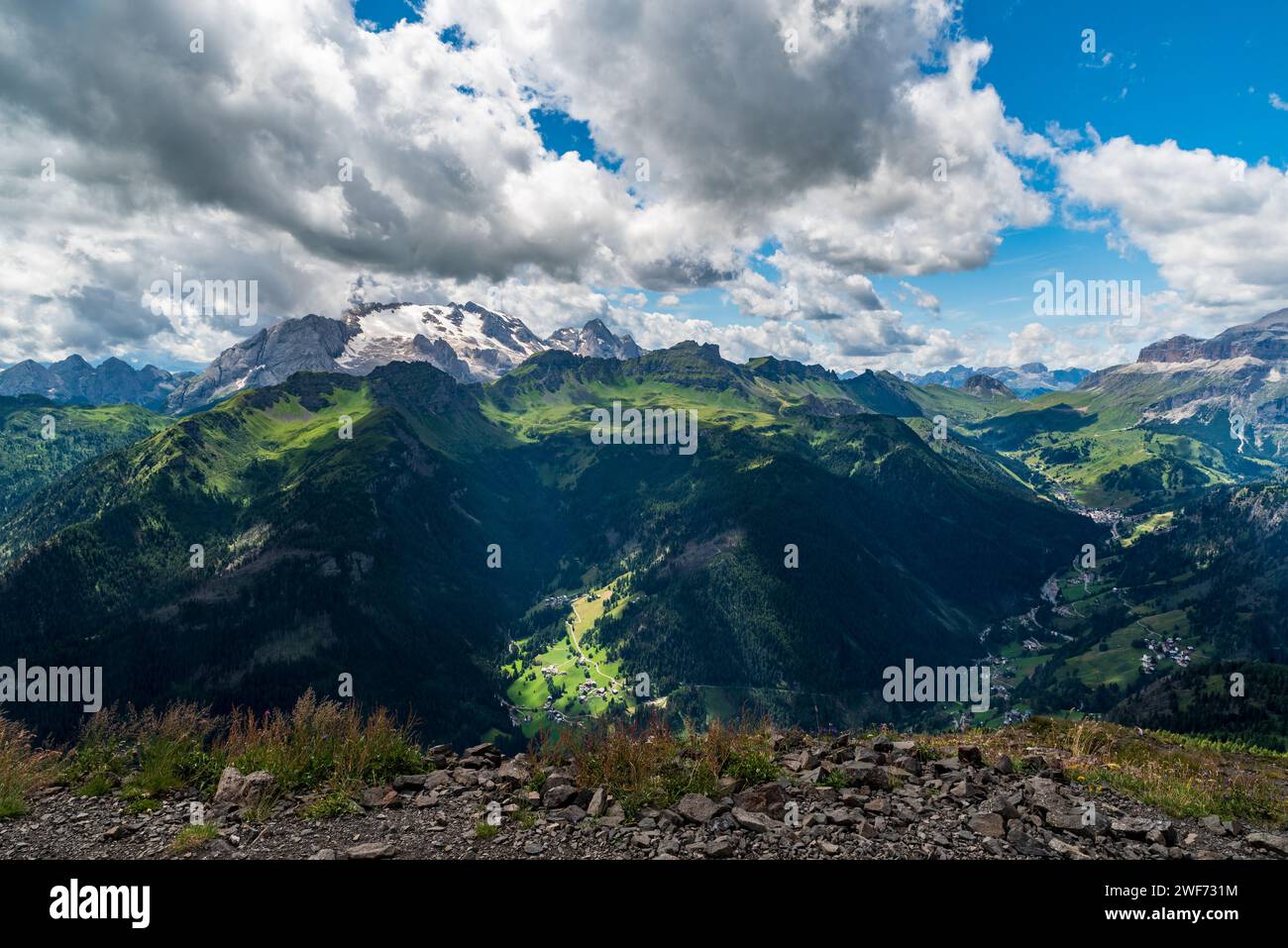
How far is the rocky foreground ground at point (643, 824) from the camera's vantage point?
10773mm

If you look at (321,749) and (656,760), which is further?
(321,749)

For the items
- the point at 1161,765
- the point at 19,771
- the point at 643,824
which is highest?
the point at 19,771

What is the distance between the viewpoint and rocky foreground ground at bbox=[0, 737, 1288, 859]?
35.3 ft

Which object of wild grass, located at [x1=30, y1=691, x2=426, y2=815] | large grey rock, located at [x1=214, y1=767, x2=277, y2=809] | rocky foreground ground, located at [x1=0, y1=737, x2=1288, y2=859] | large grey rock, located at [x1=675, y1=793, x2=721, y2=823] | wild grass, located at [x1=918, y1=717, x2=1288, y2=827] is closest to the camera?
rocky foreground ground, located at [x1=0, y1=737, x2=1288, y2=859]

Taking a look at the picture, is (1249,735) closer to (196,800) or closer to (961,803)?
(961,803)

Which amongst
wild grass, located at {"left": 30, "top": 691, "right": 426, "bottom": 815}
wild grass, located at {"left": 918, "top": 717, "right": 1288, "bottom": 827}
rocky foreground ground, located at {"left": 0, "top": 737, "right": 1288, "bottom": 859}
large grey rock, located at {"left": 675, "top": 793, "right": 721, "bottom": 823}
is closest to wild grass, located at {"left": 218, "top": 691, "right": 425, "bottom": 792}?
wild grass, located at {"left": 30, "top": 691, "right": 426, "bottom": 815}

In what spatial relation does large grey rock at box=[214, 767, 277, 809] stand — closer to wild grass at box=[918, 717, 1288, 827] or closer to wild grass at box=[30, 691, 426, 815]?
wild grass at box=[30, 691, 426, 815]

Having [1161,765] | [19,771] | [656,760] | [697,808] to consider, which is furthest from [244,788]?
[1161,765]

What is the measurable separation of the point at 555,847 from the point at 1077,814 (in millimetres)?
11060

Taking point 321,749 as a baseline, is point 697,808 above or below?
below

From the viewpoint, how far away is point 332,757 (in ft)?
47.3

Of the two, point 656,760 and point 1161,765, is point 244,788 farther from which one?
point 1161,765

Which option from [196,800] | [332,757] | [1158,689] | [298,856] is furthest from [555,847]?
[1158,689]

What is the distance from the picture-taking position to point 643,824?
37.7 feet
